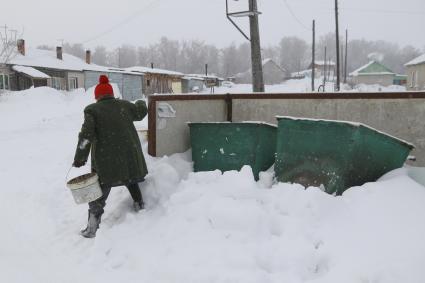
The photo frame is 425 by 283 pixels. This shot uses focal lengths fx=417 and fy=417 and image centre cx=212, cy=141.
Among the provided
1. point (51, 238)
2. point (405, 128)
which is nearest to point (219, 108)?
point (405, 128)

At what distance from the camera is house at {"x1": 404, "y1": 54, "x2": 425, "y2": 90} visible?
38.9m

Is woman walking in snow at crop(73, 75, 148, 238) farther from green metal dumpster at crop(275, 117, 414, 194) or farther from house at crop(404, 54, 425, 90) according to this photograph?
house at crop(404, 54, 425, 90)

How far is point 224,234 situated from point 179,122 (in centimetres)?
219

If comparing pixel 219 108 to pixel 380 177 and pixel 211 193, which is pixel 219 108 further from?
pixel 380 177

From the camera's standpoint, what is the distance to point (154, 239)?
412cm

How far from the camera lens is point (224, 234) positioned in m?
3.91

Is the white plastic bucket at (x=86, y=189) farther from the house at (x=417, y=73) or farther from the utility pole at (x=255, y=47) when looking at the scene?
the house at (x=417, y=73)

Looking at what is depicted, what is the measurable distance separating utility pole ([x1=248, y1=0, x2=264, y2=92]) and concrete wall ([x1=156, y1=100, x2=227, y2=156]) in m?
5.27

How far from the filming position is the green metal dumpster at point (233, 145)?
5164mm

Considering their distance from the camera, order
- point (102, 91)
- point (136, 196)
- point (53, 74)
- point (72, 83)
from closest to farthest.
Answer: point (102, 91)
point (136, 196)
point (53, 74)
point (72, 83)

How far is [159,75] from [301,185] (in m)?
39.5

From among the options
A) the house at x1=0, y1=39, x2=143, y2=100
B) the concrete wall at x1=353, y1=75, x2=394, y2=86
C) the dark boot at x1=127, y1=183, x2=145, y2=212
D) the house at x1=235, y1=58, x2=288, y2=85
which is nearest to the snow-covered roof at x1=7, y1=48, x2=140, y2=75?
the house at x1=0, y1=39, x2=143, y2=100

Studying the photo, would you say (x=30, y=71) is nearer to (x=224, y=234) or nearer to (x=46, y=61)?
(x=46, y=61)

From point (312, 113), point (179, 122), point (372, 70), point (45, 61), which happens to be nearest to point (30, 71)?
point (45, 61)
